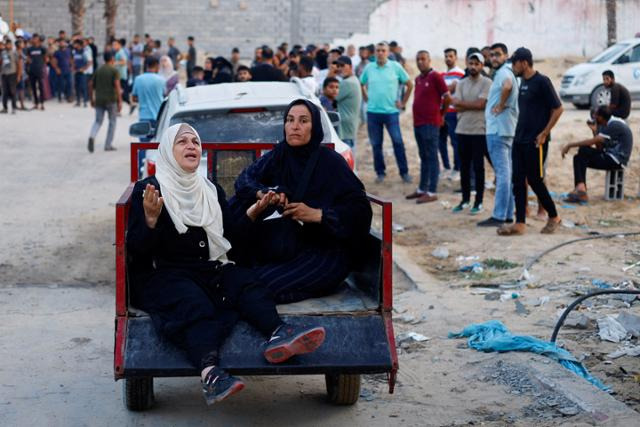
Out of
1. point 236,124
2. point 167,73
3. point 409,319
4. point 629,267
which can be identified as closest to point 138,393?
point 409,319

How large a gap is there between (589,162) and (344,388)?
28.1 ft

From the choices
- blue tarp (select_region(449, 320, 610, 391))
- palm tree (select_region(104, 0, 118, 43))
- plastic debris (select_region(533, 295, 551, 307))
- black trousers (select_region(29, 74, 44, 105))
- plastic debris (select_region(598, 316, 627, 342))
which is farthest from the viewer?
palm tree (select_region(104, 0, 118, 43))

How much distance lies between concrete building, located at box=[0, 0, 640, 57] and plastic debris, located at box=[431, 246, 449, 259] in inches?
1194

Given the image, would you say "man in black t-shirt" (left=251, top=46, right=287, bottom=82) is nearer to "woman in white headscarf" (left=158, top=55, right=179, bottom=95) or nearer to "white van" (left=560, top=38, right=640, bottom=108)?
"woman in white headscarf" (left=158, top=55, right=179, bottom=95)

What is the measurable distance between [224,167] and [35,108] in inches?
892

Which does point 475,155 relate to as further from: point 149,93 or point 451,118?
point 149,93

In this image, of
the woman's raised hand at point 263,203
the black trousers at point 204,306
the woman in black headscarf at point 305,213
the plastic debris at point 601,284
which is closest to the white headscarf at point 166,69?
the plastic debris at point 601,284

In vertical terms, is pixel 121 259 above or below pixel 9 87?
below

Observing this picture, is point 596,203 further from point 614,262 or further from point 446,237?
point 614,262

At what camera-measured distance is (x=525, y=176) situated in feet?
35.3

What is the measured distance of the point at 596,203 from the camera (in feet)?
43.4

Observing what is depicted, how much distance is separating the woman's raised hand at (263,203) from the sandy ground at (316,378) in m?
1.12

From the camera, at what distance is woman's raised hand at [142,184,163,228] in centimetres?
512

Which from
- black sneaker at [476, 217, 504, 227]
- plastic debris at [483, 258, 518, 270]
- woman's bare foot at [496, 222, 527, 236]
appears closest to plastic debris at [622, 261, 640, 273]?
plastic debris at [483, 258, 518, 270]
